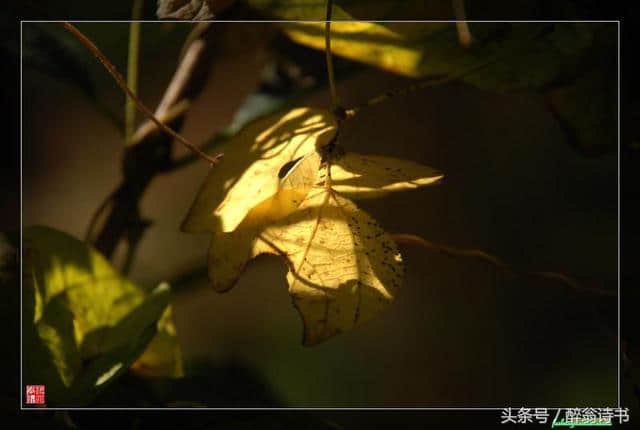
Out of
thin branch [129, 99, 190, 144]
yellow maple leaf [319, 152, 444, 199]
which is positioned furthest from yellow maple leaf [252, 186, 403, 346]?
thin branch [129, 99, 190, 144]

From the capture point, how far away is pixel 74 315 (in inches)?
13.2

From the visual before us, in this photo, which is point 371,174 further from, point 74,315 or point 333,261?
point 74,315

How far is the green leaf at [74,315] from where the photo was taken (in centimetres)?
31

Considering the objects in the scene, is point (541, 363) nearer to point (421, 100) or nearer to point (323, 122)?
point (421, 100)

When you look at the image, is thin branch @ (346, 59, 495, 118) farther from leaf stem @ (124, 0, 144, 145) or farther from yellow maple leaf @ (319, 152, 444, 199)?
leaf stem @ (124, 0, 144, 145)

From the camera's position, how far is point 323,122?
295 millimetres

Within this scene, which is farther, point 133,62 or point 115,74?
point 133,62

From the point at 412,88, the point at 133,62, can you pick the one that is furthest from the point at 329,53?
the point at 133,62

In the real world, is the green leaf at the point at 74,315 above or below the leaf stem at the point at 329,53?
below

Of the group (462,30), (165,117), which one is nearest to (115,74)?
(165,117)

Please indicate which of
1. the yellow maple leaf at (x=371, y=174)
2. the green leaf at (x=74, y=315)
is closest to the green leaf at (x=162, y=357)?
the green leaf at (x=74, y=315)

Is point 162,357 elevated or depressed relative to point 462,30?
depressed

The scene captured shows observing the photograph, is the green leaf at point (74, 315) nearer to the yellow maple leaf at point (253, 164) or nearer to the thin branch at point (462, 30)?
the yellow maple leaf at point (253, 164)

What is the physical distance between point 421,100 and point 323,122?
0.37 meters
